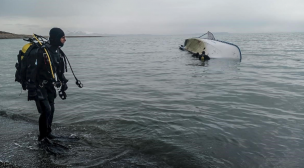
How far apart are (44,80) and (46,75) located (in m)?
0.10

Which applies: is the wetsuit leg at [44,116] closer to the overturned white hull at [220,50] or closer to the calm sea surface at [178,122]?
the calm sea surface at [178,122]

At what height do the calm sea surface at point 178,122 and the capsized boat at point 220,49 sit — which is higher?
the capsized boat at point 220,49

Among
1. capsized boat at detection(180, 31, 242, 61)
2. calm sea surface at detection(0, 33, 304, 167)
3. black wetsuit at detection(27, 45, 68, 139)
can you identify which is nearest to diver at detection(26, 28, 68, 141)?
black wetsuit at detection(27, 45, 68, 139)

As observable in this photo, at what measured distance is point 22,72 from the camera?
4.89m

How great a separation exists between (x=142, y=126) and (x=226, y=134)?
7.29 feet

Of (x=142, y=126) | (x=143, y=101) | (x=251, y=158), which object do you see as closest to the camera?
(x=251, y=158)

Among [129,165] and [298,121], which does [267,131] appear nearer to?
[298,121]

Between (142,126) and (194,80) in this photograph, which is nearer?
(142,126)

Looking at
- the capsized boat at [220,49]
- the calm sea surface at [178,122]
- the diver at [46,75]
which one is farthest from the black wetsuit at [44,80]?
the capsized boat at [220,49]

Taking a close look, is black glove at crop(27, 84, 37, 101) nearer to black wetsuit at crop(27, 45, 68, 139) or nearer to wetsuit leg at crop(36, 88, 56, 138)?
black wetsuit at crop(27, 45, 68, 139)

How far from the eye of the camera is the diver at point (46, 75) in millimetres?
4844

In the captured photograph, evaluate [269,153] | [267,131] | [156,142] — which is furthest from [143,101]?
[269,153]

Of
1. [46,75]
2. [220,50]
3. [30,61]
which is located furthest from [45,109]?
[220,50]

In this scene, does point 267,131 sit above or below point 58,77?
below
